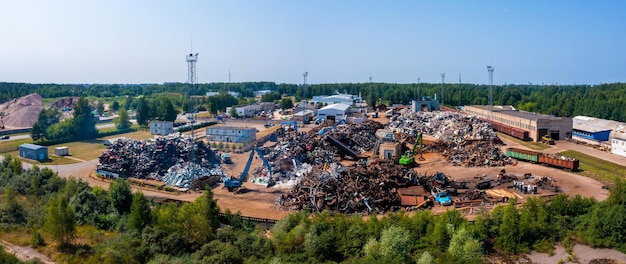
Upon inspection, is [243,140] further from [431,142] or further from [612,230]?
[612,230]

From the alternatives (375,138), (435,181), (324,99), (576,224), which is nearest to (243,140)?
(375,138)

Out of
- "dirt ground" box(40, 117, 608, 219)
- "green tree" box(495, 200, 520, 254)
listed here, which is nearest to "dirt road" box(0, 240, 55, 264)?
"dirt ground" box(40, 117, 608, 219)

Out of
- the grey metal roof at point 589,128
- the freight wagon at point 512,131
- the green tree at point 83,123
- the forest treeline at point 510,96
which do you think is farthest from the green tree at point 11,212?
the grey metal roof at point 589,128

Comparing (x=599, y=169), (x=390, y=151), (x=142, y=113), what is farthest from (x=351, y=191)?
(x=142, y=113)

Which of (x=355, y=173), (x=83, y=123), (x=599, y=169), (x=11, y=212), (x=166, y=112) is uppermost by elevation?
(x=166, y=112)

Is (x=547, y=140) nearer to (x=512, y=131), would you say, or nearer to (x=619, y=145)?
(x=512, y=131)

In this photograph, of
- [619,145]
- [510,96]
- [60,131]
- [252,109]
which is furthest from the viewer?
[510,96]

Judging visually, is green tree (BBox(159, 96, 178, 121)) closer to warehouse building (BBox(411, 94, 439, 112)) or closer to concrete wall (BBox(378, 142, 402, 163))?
warehouse building (BBox(411, 94, 439, 112))
